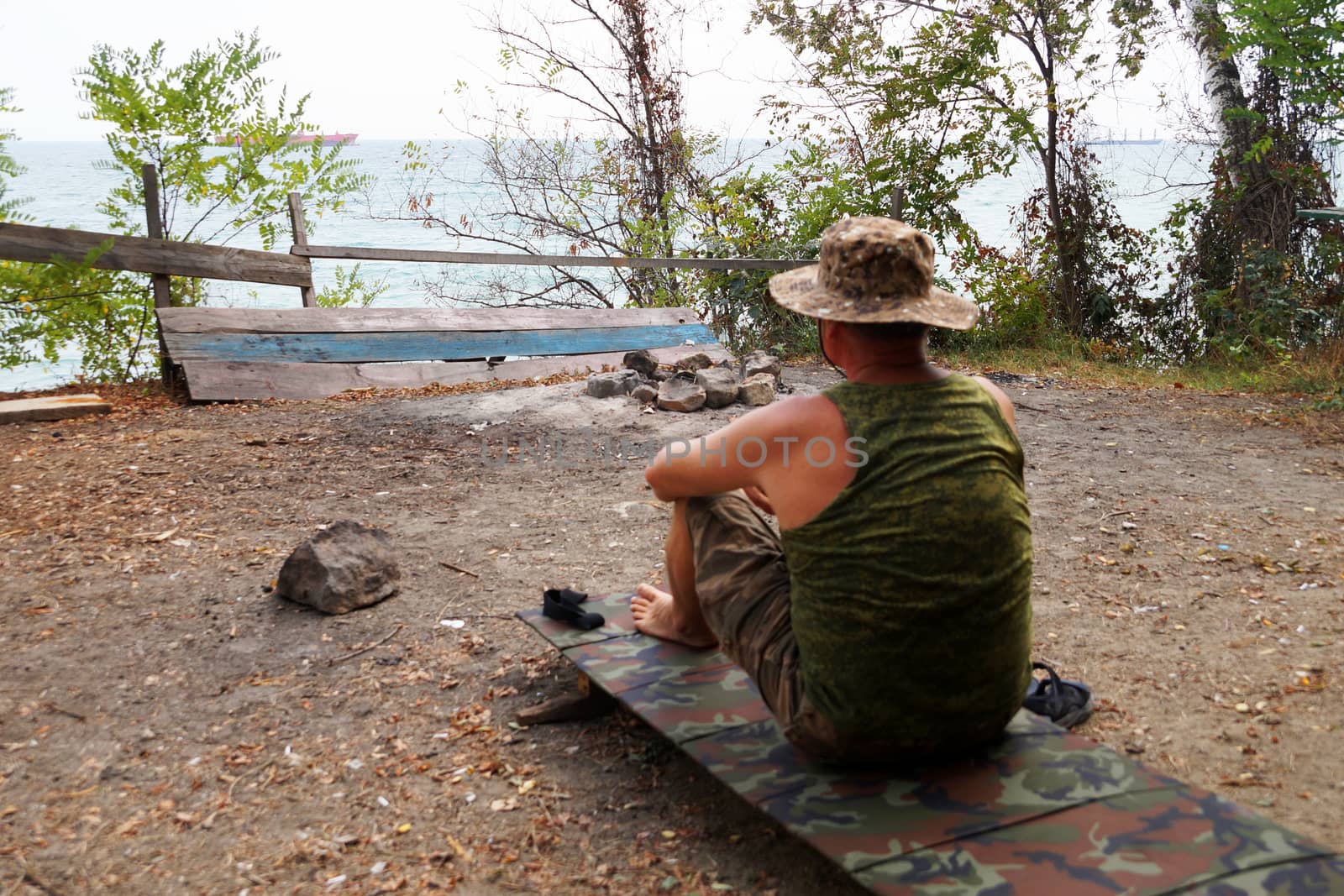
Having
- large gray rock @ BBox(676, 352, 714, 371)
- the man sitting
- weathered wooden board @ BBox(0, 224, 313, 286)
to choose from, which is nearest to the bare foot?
the man sitting

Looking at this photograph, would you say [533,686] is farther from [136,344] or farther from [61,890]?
[136,344]

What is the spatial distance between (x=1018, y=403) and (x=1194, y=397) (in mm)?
1463

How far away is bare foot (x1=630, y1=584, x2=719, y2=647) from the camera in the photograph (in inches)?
121

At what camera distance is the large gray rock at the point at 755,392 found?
23.6 feet

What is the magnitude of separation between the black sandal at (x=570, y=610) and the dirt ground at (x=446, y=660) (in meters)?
0.22

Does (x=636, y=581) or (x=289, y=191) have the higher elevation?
(x=289, y=191)

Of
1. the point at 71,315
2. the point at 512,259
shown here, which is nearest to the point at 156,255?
the point at 71,315

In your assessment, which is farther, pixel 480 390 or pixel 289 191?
pixel 289 191

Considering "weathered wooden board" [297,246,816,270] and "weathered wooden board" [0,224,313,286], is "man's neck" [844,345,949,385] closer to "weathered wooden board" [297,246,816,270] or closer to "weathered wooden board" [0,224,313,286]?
"weathered wooden board" [0,224,313,286]

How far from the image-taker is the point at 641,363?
25.5 feet

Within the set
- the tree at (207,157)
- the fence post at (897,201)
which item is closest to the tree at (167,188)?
the tree at (207,157)

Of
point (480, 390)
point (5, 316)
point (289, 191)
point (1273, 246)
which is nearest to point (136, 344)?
point (5, 316)

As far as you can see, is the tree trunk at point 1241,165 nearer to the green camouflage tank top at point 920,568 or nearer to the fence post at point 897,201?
the fence post at point 897,201

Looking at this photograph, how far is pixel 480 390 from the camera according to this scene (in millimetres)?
7871
